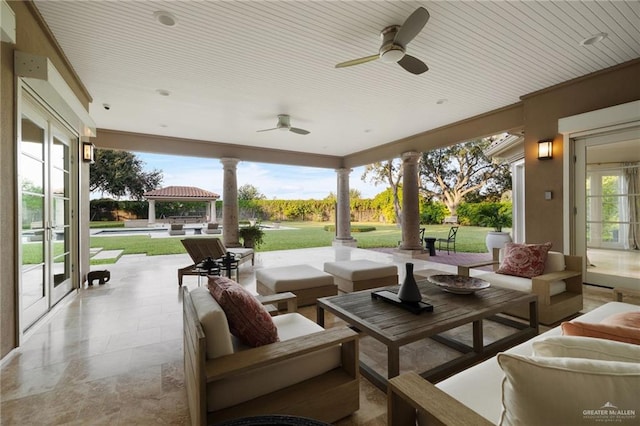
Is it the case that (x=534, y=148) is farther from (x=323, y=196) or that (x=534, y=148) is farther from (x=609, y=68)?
(x=323, y=196)

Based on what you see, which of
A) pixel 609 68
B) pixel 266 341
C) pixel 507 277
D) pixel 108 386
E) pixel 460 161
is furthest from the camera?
pixel 460 161

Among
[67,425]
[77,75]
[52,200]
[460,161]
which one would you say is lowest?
[67,425]

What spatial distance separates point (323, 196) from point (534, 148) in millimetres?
16309

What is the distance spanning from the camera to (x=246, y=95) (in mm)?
4496

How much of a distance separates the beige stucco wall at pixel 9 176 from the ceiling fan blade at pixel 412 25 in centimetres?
332

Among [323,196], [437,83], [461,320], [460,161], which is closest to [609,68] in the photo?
[437,83]

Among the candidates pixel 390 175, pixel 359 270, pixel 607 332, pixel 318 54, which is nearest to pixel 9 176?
pixel 318 54

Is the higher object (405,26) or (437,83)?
(437,83)

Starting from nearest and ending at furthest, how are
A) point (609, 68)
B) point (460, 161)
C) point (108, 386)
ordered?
point (108, 386) < point (609, 68) < point (460, 161)

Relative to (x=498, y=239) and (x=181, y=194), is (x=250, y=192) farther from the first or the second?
(x=498, y=239)

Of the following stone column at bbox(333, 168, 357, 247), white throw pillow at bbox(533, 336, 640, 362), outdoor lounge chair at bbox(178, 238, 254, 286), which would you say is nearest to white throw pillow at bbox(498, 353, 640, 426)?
white throw pillow at bbox(533, 336, 640, 362)

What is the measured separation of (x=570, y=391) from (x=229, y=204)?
7.69 m

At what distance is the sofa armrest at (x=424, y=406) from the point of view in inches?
34.7

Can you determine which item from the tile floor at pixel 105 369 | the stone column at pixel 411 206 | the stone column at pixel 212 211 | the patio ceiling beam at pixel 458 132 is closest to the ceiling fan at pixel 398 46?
the tile floor at pixel 105 369
